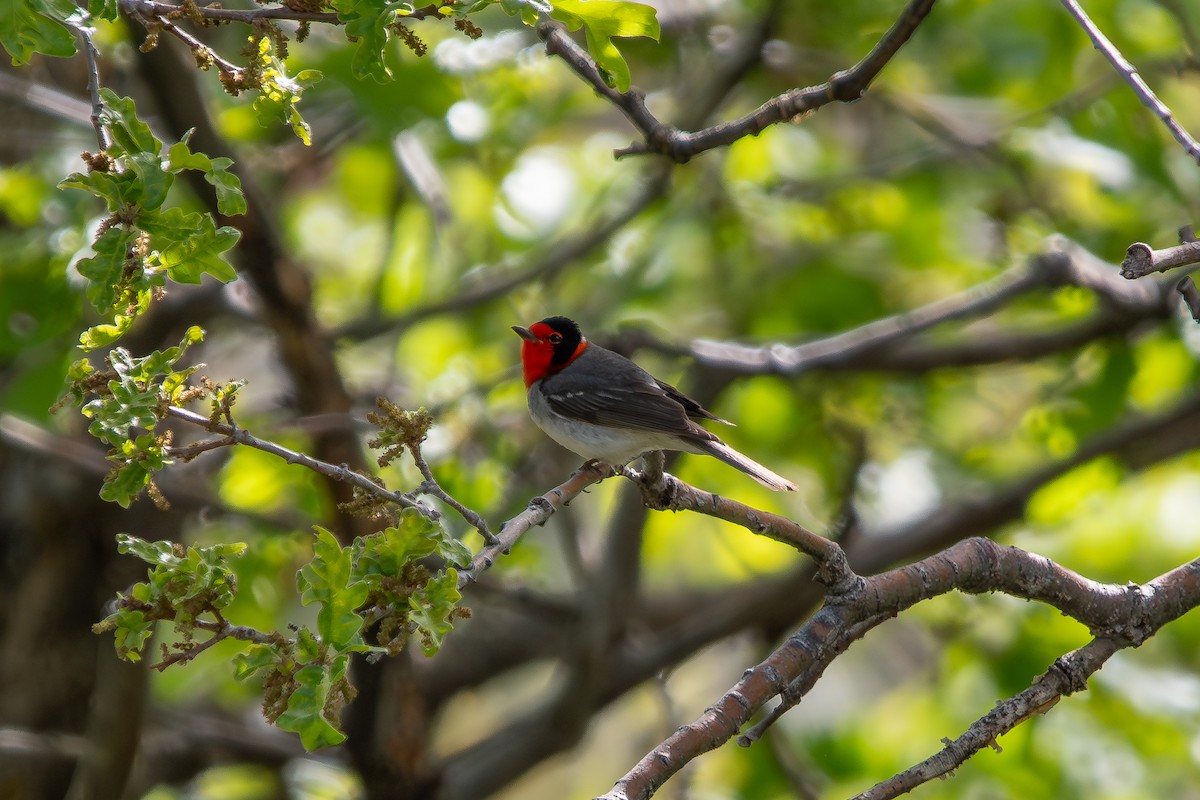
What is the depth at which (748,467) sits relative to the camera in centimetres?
472

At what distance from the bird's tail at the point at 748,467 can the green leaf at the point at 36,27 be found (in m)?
2.78

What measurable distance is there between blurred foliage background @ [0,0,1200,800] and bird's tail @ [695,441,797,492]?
2.46 feet

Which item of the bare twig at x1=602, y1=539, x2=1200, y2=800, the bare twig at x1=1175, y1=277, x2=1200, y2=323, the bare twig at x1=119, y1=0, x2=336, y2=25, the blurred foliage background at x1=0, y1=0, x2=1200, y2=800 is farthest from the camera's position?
the blurred foliage background at x1=0, y1=0, x2=1200, y2=800

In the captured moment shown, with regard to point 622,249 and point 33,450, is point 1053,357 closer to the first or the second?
point 622,249

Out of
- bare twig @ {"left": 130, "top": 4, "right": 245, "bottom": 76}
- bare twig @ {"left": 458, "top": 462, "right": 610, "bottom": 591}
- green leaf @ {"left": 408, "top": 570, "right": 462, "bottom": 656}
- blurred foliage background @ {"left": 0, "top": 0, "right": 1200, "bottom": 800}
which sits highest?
bare twig @ {"left": 130, "top": 4, "right": 245, "bottom": 76}

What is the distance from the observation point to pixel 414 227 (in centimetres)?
740

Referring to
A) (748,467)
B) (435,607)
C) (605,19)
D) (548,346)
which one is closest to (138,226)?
(435,607)

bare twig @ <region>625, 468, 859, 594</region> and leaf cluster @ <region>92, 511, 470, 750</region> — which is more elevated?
leaf cluster @ <region>92, 511, 470, 750</region>

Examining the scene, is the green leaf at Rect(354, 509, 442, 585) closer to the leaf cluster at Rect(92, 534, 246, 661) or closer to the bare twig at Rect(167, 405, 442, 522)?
the bare twig at Rect(167, 405, 442, 522)

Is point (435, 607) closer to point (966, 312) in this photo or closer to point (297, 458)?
point (297, 458)

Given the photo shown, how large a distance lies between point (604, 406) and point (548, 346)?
0.64 metres

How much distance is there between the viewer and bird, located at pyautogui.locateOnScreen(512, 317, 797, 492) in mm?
4918

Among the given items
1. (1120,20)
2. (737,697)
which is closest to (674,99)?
(1120,20)

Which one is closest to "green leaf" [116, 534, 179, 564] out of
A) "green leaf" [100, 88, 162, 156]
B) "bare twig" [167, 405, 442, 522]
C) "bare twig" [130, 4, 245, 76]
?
"bare twig" [167, 405, 442, 522]
